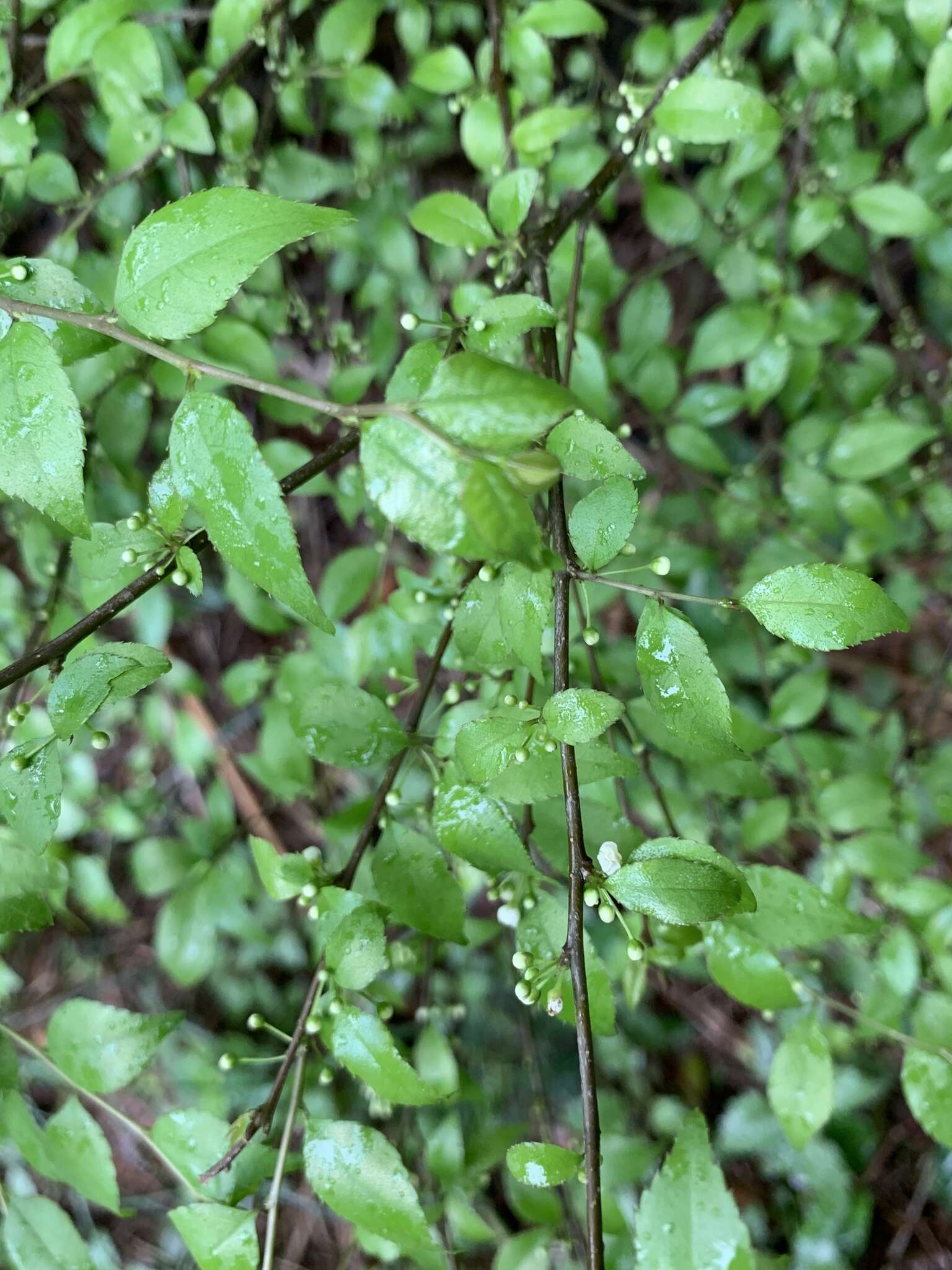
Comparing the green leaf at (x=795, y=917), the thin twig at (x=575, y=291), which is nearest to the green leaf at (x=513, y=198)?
the thin twig at (x=575, y=291)

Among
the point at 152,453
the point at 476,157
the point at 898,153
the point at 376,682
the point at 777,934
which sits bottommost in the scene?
the point at 777,934

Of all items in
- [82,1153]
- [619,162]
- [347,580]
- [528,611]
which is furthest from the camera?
[347,580]

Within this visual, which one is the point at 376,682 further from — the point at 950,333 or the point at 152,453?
the point at 950,333

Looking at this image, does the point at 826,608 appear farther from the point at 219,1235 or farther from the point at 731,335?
the point at 731,335

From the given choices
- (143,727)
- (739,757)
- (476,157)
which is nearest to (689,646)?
(739,757)

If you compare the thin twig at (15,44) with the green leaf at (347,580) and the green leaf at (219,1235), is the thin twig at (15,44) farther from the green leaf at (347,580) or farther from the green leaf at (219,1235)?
the green leaf at (219,1235)

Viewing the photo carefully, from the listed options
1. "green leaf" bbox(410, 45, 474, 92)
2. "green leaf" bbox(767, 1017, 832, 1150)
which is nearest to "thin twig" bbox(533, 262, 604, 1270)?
"green leaf" bbox(767, 1017, 832, 1150)

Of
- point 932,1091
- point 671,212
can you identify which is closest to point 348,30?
point 671,212
